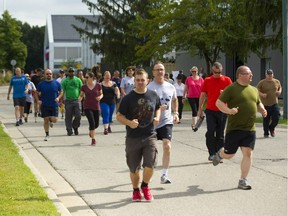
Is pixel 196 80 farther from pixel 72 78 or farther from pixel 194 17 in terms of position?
pixel 194 17

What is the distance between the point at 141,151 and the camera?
8383 millimetres

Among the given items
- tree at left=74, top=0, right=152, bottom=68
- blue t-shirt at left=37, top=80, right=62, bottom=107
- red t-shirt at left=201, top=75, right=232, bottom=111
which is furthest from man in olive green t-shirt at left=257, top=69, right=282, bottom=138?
tree at left=74, top=0, right=152, bottom=68

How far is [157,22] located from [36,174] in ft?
90.0

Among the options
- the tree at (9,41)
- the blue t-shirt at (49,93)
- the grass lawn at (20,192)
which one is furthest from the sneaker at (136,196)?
the tree at (9,41)

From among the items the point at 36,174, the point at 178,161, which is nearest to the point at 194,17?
the point at 178,161

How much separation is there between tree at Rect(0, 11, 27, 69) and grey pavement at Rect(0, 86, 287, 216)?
229 feet

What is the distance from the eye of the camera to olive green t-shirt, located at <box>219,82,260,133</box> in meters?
9.33

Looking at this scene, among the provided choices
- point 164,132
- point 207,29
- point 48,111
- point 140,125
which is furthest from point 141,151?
point 207,29

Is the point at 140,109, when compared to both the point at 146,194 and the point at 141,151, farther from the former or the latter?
the point at 146,194

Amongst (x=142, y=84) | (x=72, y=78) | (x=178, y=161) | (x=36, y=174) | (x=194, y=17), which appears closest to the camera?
(x=142, y=84)

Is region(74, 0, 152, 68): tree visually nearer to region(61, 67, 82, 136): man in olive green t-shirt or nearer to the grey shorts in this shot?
region(61, 67, 82, 136): man in olive green t-shirt

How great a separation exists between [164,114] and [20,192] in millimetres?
2653

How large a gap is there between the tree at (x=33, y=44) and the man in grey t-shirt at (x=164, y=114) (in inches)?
4787

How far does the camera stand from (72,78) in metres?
17.5
